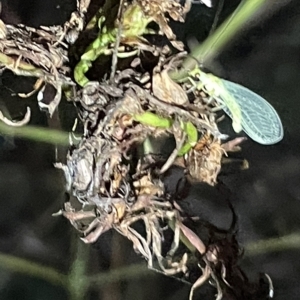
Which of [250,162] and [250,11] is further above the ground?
[250,11]

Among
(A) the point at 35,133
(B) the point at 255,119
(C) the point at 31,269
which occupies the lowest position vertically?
(C) the point at 31,269

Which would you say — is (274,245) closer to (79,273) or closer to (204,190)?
(204,190)

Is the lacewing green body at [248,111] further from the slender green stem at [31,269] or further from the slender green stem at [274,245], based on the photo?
the slender green stem at [31,269]

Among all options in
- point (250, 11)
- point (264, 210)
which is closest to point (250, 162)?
point (264, 210)

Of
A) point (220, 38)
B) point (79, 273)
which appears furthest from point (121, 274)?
point (220, 38)

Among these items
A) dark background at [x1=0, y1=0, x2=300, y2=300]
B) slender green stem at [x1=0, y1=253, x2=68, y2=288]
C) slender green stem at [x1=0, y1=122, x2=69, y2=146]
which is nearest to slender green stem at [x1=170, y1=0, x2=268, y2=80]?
dark background at [x1=0, y1=0, x2=300, y2=300]

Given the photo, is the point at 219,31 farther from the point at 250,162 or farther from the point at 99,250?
the point at 99,250

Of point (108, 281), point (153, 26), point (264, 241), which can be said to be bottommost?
point (108, 281)

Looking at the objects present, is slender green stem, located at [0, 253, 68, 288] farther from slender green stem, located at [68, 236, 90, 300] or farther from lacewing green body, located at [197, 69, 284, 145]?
lacewing green body, located at [197, 69, 284, 145]
